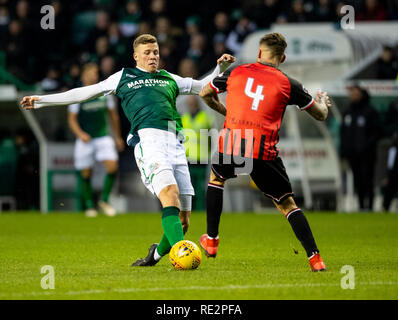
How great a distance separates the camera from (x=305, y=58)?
17062 mm

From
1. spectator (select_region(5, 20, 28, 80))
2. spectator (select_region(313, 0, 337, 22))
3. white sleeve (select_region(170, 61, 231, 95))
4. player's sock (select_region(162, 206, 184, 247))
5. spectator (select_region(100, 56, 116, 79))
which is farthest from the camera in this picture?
spectator (select_region(5, 20, 28, 80))

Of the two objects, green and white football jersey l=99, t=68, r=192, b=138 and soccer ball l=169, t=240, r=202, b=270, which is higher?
green and white football jersey l=99, t=68, r=192, b=138

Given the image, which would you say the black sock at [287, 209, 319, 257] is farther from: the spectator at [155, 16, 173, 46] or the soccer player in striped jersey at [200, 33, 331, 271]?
the spectator at [155, 16, 173, 46]

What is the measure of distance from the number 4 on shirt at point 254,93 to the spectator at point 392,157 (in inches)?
361

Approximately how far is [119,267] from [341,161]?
11.0m

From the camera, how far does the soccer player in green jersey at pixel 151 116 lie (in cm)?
741

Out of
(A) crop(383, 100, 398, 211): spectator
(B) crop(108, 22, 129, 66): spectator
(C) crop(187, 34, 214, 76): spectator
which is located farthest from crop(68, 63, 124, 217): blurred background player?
(A) crop(383, 100, 398, 211): spectator

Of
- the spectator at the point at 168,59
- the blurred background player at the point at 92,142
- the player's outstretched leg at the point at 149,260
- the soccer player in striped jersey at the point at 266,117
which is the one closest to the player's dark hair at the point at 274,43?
the soccer player in striped jersey at the point at 266,117

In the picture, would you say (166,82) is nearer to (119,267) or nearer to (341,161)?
(119,267)

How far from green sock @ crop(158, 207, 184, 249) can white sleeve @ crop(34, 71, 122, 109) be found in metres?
1.17

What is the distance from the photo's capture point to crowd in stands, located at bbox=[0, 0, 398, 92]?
19344 millimetres

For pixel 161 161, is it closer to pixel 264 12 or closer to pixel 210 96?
pixel 210 96

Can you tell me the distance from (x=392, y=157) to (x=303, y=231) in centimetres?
943
